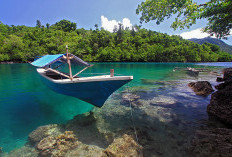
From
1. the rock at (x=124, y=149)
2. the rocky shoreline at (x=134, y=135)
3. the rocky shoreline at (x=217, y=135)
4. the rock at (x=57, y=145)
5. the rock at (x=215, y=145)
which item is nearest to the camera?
the rock at (x=215, y=145)

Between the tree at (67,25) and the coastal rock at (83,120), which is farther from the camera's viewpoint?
the tree at (67,25)

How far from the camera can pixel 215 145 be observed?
4.05 metres

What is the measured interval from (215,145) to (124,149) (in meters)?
3.29

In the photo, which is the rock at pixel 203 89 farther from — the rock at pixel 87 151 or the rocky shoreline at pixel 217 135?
the rock at pixel 87 151

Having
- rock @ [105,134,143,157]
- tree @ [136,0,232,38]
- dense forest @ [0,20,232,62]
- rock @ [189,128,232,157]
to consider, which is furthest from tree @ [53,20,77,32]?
rock @ [189,128,232,157]

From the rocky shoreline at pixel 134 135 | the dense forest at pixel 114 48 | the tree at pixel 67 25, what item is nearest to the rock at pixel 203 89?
the rocky shoreline at pixel 134 135

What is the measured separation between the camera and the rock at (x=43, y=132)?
5.15 metres

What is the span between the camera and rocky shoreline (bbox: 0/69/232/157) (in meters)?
4.25

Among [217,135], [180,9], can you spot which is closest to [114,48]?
[180,9]

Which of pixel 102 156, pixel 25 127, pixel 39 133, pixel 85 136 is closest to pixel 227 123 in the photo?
pixel 102 156

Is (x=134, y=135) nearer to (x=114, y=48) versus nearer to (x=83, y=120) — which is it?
(x=83, y=120)

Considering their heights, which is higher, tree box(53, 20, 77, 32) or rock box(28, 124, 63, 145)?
tree box(53, 20, 77, 32)

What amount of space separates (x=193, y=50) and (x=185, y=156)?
9650 cm

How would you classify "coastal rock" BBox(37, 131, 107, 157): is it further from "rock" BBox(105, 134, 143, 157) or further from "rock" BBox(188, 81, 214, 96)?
"rock" BBox(188, 81, 214, 96)
